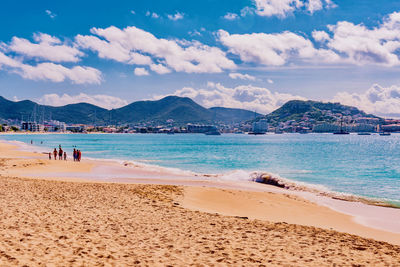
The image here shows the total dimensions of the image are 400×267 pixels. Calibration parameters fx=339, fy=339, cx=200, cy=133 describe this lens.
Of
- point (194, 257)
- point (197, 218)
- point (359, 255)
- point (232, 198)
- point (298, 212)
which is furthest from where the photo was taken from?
point (232, 198)

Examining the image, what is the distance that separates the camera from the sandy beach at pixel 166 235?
26.7 ft

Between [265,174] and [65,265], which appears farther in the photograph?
[265,174]

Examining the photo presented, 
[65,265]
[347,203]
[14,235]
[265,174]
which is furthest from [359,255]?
[265,174]

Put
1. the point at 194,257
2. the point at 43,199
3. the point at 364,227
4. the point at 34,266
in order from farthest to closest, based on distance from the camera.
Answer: the point at 43,199
the point at 364,227
the point at 194,257
the point at 34,266

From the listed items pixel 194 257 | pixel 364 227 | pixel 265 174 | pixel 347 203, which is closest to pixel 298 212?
pixel 364 227

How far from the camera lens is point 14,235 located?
8.88 meters

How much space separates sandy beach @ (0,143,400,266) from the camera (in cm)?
812

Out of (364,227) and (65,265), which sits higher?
(65,265)

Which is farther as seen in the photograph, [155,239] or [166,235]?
[166,235]

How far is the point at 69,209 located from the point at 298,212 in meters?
10.7

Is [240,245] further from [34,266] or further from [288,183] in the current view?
[288,183]

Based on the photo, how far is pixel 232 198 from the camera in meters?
20.2

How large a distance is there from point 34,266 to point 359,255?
26.8ft

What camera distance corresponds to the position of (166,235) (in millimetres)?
10414
